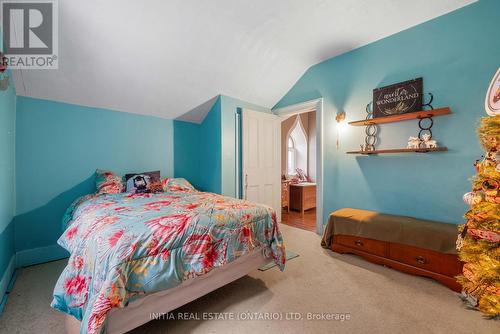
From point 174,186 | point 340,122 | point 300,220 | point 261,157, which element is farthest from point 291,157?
point 174,186

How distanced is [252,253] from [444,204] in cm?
223

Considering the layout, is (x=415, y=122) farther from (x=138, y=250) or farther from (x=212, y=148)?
(x=138, y=250)

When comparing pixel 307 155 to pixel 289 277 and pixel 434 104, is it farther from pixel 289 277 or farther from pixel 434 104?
pixel 289 277

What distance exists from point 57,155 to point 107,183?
69 cm

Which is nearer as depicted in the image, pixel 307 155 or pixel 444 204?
pixel 444 204

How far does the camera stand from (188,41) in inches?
101

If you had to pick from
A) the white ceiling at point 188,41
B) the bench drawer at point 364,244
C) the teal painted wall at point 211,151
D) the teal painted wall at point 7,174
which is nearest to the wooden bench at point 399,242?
the bench drawer at point 364,244

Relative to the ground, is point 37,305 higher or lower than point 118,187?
lower

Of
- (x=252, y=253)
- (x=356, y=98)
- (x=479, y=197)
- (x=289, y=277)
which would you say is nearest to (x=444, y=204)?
(x=479, y=197)

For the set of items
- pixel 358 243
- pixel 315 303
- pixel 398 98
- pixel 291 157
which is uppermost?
pixel 398 98

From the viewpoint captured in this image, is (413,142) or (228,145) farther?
(228,145)

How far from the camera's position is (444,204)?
7.75 ft
